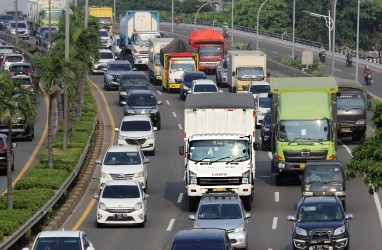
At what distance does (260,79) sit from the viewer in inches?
2968

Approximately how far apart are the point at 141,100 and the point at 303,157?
728 inches

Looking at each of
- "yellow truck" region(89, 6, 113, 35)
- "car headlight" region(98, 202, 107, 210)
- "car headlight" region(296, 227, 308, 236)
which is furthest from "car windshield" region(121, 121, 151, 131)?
"yellow truck" region(89, 6, 113, 35)

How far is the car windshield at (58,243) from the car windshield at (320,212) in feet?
24.3

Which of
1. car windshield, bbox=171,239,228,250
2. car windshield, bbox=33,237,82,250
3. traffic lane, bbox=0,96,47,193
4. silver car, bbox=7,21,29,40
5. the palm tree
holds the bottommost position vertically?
silver car, bbox=7,21,29,40

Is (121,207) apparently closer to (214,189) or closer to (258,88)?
(214,189)

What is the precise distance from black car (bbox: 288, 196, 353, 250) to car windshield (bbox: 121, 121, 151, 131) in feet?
66.5

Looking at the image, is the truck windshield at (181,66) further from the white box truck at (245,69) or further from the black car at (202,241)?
the black car at (202,241)

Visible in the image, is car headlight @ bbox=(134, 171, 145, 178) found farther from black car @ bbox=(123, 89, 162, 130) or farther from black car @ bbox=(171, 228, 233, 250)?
black car @ bbox=(123, 89, 162, 130)

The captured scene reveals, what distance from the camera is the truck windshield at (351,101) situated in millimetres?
59438

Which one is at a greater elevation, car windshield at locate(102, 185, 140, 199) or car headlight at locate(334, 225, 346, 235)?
car headlight at locate(334, 225, 346, 235)

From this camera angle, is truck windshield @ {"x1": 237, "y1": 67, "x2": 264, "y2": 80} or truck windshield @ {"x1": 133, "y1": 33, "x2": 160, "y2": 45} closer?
truck windshield @ {"x1": 237, "y1": 67, "x2": 264, "y2": 80}

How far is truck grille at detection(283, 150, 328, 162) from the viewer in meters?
47.6

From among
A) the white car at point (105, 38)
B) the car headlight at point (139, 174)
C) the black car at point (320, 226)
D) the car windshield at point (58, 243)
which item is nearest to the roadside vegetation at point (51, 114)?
the car headlight at point (139, 174)

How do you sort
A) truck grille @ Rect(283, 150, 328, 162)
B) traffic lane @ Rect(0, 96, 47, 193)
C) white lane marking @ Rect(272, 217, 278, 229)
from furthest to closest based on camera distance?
traffic lane @ Rect(0, 96, 47, 193) → truck grille @ Rect(283, 150, 328, 162) → white lane marking @ Rect(272, 217, 278, 229)
